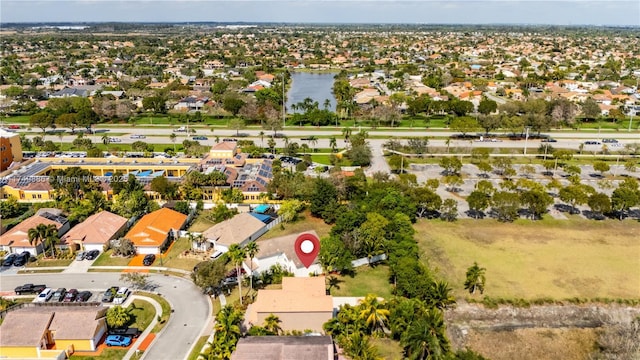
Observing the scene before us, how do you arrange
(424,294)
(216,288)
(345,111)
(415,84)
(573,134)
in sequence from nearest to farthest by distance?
(424,294) < (216,288) < (573,134) < (345,111) < (415,84)

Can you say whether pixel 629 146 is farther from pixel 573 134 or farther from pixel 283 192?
pixel 283 192

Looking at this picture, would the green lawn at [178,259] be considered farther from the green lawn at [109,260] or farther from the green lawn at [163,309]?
the green lawn at [163,309]

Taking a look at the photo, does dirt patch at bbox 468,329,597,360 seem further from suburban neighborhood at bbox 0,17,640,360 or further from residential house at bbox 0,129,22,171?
residential house at bbox 0,129,22,171

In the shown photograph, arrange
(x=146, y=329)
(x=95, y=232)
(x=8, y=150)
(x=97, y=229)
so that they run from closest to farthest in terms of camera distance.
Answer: (x=146, y=329) < (x=95, y=232) < (x=97, y=229) < (x=8, y=150)

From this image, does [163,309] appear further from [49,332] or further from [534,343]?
[534,343]

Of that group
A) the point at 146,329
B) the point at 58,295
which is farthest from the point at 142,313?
the point at 58,295

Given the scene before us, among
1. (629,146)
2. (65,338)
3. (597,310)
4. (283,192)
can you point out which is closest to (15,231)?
(65,338)
